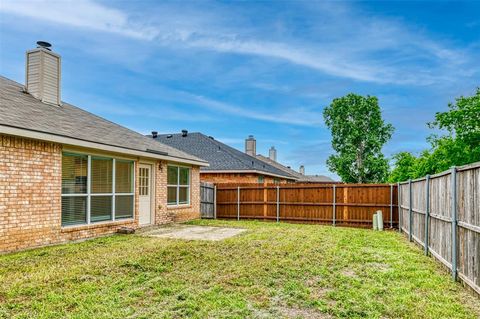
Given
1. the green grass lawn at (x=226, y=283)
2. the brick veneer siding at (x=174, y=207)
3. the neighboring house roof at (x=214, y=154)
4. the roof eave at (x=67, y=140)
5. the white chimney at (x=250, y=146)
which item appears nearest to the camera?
the green grass lawn at (x=226, y=283)

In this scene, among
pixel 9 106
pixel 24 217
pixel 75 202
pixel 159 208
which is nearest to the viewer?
pixel 24 217

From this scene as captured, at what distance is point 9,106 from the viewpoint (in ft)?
28.3

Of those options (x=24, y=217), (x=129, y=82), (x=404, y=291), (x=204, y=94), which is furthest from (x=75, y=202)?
(x=204, y=94)

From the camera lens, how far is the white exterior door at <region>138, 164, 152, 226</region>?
1201 cm

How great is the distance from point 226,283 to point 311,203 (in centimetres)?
1015

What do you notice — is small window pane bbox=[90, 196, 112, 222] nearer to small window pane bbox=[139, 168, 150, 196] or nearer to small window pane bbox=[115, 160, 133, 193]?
small window pane bbox=[115, 160, 133, 193]

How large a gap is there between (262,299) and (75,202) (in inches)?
262

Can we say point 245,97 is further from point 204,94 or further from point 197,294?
point 197,294

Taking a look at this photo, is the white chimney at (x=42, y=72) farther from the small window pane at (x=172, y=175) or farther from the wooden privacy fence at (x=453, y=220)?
the wooden privacy fence at (x=453, y=220)

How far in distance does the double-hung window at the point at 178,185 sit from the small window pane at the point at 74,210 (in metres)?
4.54

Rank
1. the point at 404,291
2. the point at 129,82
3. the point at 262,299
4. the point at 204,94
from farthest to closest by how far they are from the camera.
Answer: the point at 204,94
the point at 129,82
the point at 404,291
the point at 262,299

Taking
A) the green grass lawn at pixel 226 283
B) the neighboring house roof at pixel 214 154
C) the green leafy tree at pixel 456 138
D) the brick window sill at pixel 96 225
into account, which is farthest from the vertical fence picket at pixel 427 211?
the green leafy tree at pixel 456 138

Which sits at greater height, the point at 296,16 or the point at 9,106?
the point at 296,16

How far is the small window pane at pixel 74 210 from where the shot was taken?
29.4 ft
